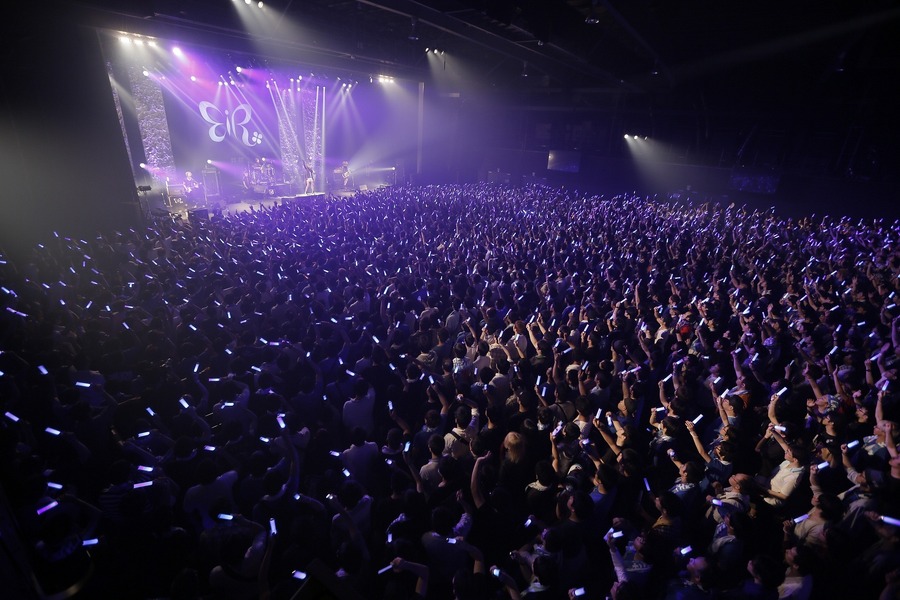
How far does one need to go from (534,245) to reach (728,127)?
15.3 m

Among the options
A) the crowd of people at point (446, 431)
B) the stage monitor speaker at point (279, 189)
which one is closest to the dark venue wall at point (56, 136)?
the crowd of people at point (446, 431)

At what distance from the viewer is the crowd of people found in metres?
2.83

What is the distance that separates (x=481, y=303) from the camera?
738 centimetres

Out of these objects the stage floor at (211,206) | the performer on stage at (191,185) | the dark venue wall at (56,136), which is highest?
the dark venue wall at (56,136)

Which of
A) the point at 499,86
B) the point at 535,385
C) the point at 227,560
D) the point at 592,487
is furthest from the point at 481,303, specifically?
the point at 499,86

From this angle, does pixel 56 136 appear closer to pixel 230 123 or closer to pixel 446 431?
pixel 230 123

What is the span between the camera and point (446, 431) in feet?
15.2

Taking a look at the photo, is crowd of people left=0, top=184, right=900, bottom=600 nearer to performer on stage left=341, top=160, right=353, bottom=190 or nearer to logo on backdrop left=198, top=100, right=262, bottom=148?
logo on backdrop left=198, top=100, right=262, bottom=148

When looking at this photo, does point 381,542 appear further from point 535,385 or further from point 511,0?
point 511,0

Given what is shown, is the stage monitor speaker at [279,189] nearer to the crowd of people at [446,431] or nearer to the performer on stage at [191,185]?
the performer on stage at [191,185]

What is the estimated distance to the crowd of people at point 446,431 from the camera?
2.83 meters

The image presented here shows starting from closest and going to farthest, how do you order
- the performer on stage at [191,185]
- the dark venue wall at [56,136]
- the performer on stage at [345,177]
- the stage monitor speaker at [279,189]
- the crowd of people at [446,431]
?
the crowd of people at [446,431], the dark venue wall at [56,136], the performer on stage at [191,185], the stage monitor speaker at [279,189], the performer on stage at [345,177]

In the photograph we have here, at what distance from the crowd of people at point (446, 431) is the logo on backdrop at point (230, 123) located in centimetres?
1429

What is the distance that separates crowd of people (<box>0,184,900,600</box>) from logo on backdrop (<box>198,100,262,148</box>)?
1429 cm
